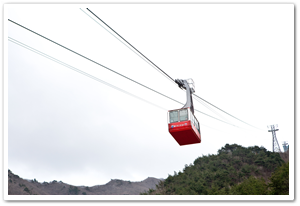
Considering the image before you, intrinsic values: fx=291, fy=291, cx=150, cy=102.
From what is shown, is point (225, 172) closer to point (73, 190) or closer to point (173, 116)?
point (173, 116)

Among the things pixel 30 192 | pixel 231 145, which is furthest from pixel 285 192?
pixel 30 192

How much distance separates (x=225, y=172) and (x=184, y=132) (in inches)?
1483

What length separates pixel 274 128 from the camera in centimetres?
6906

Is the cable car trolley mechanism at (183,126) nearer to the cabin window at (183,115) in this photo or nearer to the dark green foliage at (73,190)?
the cabin window at (183,115)

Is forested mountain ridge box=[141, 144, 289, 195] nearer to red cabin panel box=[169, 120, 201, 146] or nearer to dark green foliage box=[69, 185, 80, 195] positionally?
red cabin panel box=[169, 120, 201, 146]

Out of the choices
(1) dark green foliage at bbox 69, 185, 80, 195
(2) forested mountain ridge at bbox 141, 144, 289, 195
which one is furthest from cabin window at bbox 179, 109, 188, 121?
(1) dark green foliage at bbox 69, 185, 80, 195

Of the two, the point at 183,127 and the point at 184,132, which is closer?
the point at 183,127

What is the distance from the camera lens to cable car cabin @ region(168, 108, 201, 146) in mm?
21359

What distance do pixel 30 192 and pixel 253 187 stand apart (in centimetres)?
7783

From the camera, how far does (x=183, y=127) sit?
69.8ft

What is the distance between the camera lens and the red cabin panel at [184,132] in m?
21.3

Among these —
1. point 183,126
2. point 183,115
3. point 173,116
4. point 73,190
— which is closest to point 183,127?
Answer: point 183,126

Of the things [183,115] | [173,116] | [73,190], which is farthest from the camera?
[73,190]
